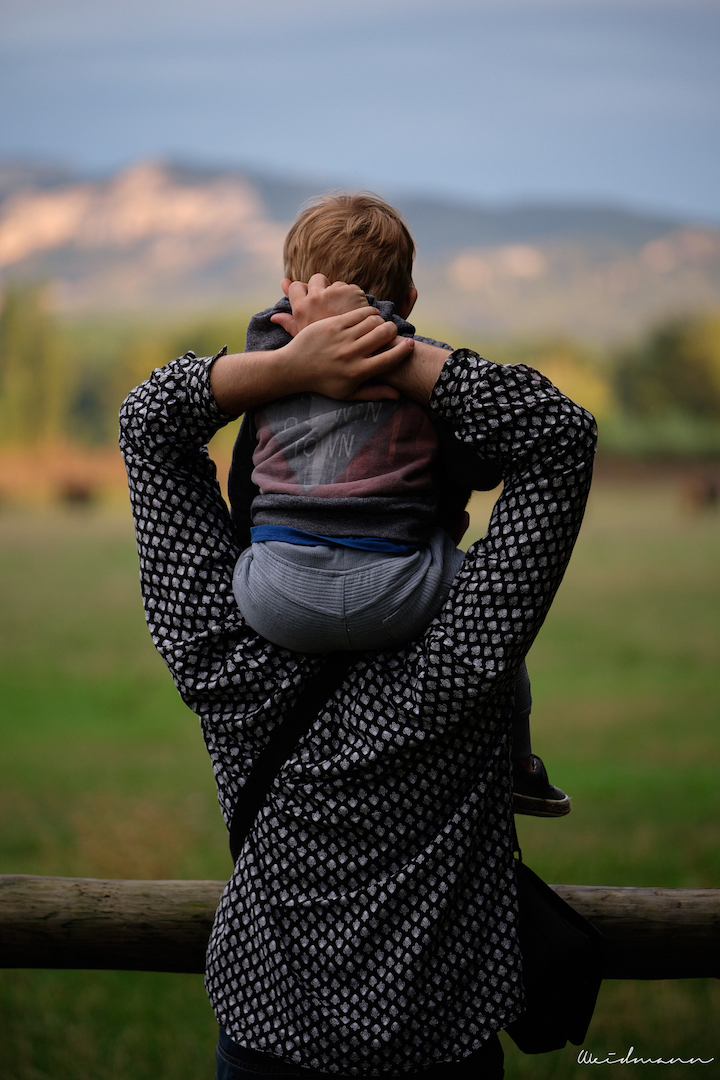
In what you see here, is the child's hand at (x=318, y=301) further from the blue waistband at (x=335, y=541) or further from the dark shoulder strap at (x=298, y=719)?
the dark shoulder strap at (x=298, y=719)

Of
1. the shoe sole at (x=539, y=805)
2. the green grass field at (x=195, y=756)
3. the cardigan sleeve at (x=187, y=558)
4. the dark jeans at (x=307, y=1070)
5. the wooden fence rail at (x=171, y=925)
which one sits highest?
the cardigan sleeve at (x=187, y=558)

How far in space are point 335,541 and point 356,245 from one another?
1.12 feet

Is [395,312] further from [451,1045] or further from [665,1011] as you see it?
[665,1011]

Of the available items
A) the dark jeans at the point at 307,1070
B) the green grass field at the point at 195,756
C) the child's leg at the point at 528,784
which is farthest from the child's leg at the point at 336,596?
the green grass field at the point at 195,756

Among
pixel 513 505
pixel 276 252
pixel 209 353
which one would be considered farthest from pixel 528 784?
pixel 276 252

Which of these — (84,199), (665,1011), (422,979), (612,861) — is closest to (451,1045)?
(422,979)

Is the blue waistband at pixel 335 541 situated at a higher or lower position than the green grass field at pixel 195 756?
higher

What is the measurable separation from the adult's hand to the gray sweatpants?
16cm

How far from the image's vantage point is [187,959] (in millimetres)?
1482

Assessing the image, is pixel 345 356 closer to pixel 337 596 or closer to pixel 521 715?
pixel 337 596

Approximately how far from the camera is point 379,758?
3.15 feet

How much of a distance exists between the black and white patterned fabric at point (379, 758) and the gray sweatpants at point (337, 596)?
0.10ft

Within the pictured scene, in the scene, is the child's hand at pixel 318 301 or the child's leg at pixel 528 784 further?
the child's leg at pixel 528 784

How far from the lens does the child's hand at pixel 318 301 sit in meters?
0.99
